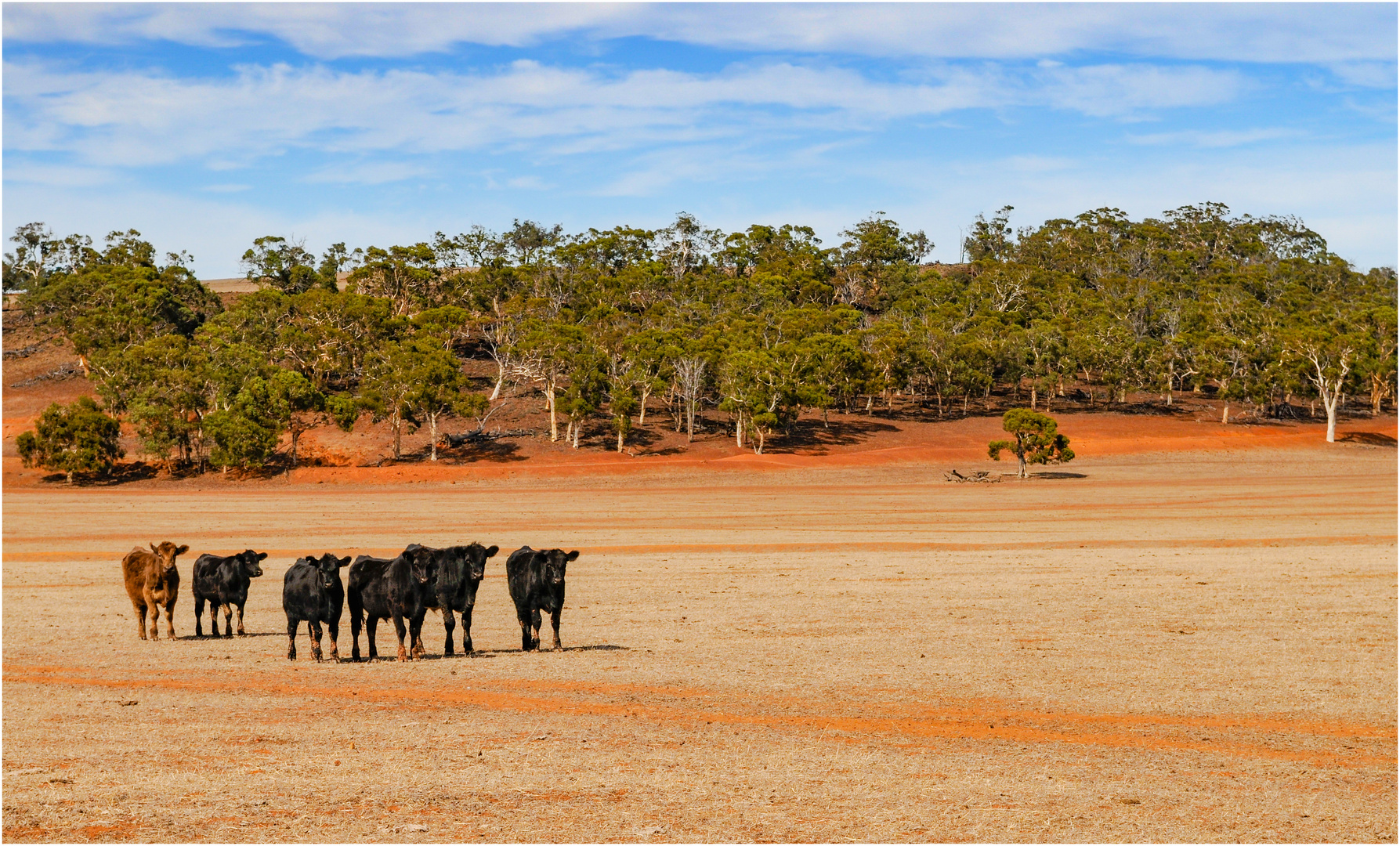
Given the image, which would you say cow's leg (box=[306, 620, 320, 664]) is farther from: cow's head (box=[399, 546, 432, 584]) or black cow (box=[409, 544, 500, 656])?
cow's head (box=[399, 546, 432, 584])

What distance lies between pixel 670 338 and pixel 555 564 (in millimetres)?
74374

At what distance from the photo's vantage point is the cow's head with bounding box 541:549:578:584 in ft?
57.2

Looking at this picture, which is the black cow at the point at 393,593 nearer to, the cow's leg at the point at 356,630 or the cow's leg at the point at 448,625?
the cow's leg at the point at 356,630

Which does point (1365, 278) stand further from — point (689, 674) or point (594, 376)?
point (689, 674)

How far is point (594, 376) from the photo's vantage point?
86938 mm

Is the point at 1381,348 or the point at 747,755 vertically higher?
the point at 1381,348

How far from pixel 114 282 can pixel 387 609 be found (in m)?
112

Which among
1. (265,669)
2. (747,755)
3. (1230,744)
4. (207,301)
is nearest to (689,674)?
(747,755)

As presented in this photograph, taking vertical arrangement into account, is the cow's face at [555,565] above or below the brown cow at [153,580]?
above

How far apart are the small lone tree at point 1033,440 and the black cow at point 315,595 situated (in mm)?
55080

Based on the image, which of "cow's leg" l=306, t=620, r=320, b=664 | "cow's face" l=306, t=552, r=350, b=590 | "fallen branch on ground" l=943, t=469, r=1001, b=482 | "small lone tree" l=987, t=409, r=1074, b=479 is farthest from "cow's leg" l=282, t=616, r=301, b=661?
"fallen branch on ground" l=943, t=469, r=1001, b=482

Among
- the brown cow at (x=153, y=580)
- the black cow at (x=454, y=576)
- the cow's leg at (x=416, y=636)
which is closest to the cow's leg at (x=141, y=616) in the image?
the brown cow at (x=153, y=580)

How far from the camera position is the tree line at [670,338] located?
7981 cm

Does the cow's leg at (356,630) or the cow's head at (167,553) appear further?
the cow's head at (167,553)
